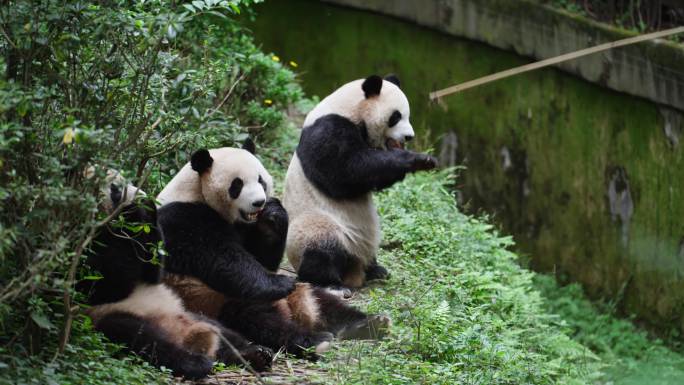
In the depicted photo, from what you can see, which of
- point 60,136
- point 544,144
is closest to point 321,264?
point 60,136

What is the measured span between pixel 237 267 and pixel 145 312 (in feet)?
2.11

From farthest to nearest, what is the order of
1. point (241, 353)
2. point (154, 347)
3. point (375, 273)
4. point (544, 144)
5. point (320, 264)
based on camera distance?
1. point (544, 144)
2. point (375, 273)
3. point (320, 264)
4. point (241, 353)
5. point (154, 347)

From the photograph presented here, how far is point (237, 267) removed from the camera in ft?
18.2

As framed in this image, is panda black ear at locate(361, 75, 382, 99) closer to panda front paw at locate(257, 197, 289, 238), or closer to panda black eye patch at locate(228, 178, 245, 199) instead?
panda front paw at locate(257, 197, 289, 238)

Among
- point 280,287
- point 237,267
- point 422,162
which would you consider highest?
point 422,162

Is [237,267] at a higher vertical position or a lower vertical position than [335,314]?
higher

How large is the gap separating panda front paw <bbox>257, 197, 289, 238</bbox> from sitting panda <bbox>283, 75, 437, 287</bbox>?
2.45 ft

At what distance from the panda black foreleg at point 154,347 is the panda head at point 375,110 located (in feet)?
7.66

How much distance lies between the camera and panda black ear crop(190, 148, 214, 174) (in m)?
5.61

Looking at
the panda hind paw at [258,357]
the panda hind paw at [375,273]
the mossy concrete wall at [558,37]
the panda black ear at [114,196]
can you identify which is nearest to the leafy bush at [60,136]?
the panda black ear at [114,196]

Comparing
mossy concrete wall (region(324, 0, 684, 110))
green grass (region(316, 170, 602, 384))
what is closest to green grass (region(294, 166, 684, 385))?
green grass (region(316, 170, 602, 384))

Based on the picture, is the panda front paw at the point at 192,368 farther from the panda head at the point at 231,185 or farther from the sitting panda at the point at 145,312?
the panda head at the point at 231,185

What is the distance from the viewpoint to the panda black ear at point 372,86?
677 cm

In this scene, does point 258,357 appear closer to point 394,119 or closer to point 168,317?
point 168,317
